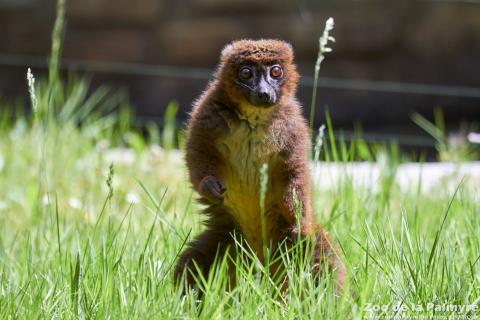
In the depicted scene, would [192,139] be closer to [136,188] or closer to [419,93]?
[136,188]

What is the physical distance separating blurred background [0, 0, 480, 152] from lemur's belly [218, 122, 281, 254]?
3.28 metres

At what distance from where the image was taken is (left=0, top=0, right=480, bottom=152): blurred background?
648cm

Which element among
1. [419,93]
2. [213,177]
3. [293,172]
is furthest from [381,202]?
[419,93]

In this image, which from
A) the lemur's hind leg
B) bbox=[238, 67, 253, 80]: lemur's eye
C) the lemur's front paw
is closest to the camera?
the lemur's front paw

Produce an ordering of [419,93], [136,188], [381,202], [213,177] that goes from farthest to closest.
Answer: [419,93], [136,188], [381,202], [213,177]

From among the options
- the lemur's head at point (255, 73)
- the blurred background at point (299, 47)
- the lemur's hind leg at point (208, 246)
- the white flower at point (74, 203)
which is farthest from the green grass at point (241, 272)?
the blurred background at point (299, 47)

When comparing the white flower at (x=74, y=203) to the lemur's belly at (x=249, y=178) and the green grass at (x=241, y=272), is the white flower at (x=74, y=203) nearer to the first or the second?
the green grass at (x=241, y=272)

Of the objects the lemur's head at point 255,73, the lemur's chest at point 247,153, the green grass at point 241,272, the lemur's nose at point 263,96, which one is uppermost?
the lemur's head at point 255,73

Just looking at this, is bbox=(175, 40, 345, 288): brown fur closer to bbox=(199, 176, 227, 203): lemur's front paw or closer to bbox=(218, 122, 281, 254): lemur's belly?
bbox=(218, 122, 281, 254): lemur's belly

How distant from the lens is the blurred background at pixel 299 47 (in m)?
6.48

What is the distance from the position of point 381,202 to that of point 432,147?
3.22 m

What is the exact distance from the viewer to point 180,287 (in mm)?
2482

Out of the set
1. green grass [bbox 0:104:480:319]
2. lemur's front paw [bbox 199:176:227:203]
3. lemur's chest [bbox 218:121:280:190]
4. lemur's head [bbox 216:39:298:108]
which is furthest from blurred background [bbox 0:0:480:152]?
lemur's front paw [bbox 199:176:227:203]

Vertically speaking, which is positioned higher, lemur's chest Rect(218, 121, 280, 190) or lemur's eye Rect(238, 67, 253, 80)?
lemur's eye Rect(238, 67, 253, 80)
